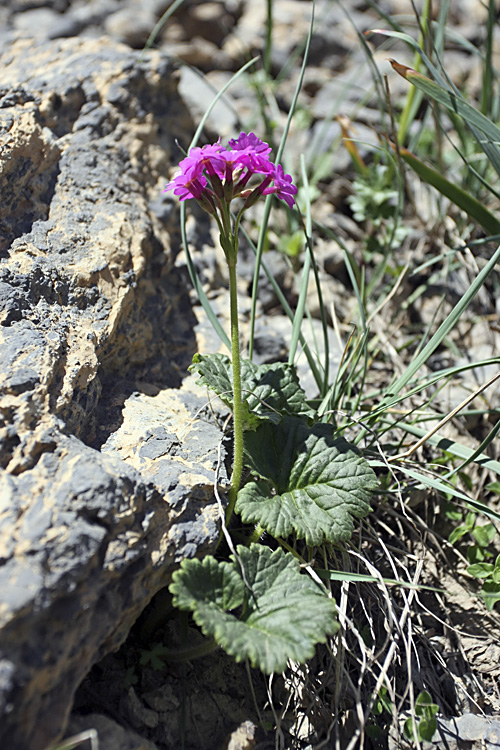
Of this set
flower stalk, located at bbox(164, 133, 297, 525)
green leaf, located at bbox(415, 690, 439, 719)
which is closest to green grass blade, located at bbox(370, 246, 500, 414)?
flower stalk, located at bbox(164, 133, 297, 525)

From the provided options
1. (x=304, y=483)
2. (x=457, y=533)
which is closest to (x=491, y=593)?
(x=457, y=533)

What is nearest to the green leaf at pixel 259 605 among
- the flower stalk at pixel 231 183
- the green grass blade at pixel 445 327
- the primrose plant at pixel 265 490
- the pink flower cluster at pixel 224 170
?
the primrose plant at pixel 265 490

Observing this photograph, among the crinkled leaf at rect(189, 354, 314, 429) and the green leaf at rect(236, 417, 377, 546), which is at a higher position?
the crinkled leaf at rect(189, 354, 314, 429)

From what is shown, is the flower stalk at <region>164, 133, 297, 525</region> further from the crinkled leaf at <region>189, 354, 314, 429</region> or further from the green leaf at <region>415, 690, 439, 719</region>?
the green leaf at <region>415, 690, 439, 719</region>

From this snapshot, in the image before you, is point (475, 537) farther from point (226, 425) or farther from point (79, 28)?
point (79, 28)

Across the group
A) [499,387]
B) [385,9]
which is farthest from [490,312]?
[385,9]
